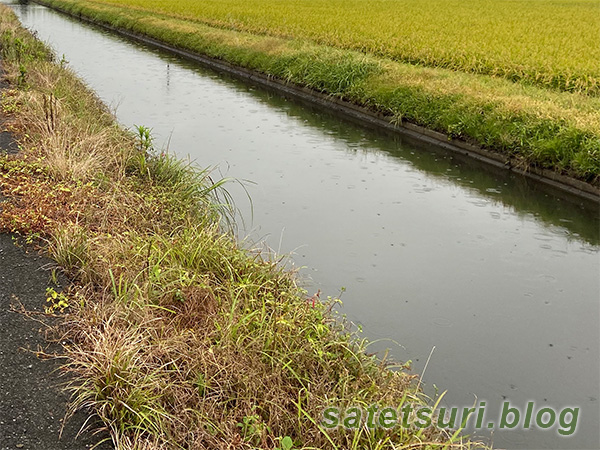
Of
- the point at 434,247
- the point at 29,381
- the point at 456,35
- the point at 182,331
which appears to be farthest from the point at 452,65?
the point at 29,381

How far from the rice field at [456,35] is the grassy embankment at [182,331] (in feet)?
29.9

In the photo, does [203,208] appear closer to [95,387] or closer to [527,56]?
[95,387]

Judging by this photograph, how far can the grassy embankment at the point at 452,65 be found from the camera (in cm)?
949

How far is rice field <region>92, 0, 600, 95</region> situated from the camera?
44.7 ft

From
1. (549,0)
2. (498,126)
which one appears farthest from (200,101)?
(549,0)

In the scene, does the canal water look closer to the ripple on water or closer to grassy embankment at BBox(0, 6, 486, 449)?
the ripple on water

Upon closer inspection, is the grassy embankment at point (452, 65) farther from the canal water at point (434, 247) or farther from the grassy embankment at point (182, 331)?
the grassy embankment at point (182, 331)

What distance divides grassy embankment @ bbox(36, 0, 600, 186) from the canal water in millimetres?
683

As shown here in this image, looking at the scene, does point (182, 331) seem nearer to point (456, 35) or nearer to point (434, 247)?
point (434, 247)

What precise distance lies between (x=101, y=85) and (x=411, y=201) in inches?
390

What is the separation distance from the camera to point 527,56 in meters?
15.0

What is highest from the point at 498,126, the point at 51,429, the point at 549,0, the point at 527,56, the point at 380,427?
the point at 549,0

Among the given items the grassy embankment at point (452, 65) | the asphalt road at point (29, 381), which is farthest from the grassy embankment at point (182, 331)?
the grassy embankment at point (452, 65)

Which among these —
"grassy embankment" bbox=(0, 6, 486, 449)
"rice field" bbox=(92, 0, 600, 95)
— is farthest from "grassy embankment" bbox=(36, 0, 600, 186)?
"grassy embankment" bbox=(0, 6, 486, 449)
